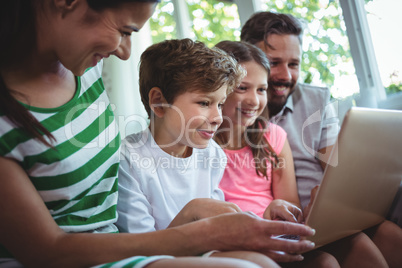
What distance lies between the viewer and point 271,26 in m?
1.59

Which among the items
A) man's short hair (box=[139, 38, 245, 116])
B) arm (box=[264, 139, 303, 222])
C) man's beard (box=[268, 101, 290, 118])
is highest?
man's short hair (box=[139, 38, 245, 116])

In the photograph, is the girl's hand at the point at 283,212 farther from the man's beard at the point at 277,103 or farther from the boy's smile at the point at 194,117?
the man's beard at the point at 277,103

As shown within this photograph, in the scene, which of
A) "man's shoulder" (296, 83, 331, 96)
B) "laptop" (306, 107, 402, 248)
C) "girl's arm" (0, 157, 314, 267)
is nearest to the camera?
"girl's arm" (0, 157, 314, 267)

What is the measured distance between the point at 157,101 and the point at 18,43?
508 mm

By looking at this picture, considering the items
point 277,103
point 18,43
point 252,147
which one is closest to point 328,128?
point 277,103

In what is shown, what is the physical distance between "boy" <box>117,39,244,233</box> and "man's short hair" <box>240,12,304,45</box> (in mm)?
416

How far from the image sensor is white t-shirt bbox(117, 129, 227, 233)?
1033 millimetres

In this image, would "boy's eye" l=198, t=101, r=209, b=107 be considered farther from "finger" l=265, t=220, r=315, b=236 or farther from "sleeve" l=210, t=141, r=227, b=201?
"finger" l=265, t=220, r=315, b=236

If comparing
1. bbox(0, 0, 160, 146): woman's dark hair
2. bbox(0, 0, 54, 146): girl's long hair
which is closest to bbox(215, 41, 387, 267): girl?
bbox(0, 0, 160, 146): woman's dark hair

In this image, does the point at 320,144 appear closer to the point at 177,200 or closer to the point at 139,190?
the point at 177,200

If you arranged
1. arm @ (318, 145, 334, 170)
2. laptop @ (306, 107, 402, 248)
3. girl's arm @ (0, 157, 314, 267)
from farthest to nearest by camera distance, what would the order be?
arm @ (318, 145, 334, 170)
laptop @ (306, 107, 402, 248)
girl's arm @ (0, 157, 314, 267)

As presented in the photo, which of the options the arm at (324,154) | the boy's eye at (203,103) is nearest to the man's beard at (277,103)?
the arm at (324,154)

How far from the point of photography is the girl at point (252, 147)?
1.37 m

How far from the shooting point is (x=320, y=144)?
1528 millimetres
